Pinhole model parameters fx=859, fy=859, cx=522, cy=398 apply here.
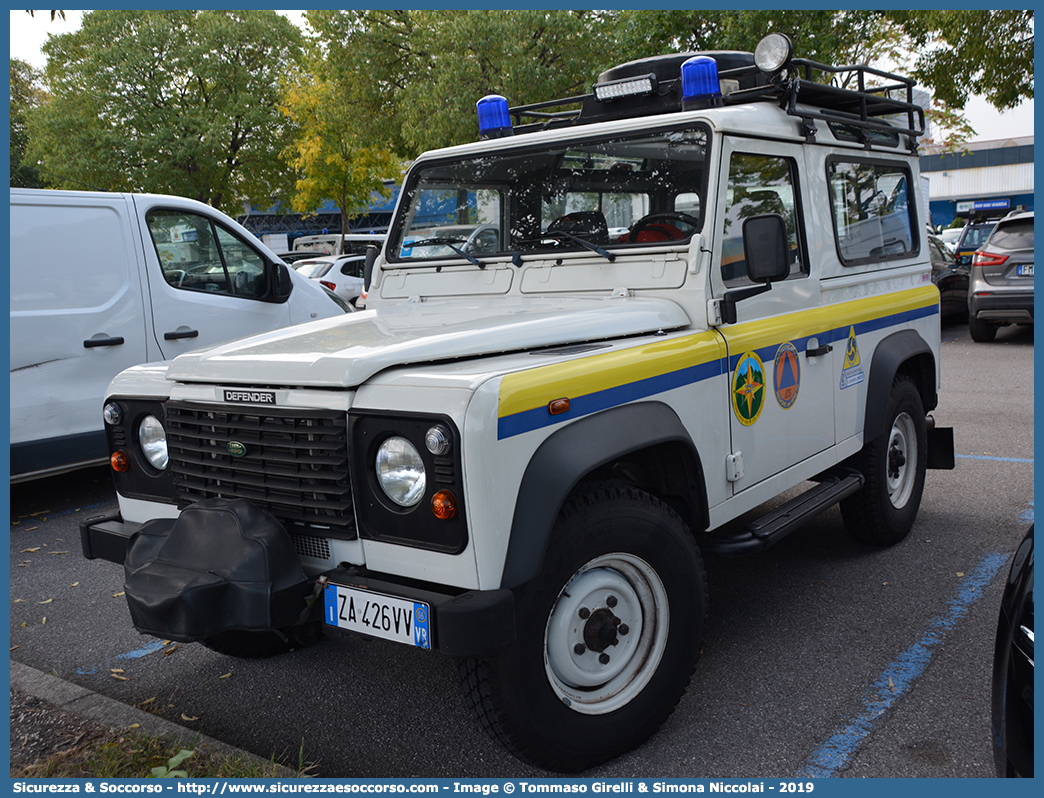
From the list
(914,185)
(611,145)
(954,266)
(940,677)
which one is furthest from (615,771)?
(954,266)

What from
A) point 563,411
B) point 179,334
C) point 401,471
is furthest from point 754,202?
point 179,334

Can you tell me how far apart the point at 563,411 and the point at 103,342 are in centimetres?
456

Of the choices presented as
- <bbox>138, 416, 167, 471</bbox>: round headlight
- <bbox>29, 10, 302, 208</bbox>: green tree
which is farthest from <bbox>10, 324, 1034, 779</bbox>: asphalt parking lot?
<bbox>29, 10, 302, 208</bbox>: green tree

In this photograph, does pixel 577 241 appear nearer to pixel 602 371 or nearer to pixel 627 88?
pixel 627 88

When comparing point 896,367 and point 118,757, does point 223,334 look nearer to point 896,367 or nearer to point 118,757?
point 118,757

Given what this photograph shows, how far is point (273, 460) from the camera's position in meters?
2.72

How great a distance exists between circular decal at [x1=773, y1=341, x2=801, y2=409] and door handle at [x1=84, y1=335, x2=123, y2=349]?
15.2 feet

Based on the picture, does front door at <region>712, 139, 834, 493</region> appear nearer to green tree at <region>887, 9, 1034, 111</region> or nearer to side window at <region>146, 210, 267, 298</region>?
side window at <region>146, 210, 267, 298</region>

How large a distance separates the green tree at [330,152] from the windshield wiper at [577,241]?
18994 millimetres

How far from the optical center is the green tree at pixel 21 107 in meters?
34.5

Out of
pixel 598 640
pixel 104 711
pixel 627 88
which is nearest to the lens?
pixel 598 640

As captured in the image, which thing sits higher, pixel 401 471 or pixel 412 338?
pixel 412 338

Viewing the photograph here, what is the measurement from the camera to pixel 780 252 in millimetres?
3312

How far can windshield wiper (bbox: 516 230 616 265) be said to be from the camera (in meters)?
3.62
